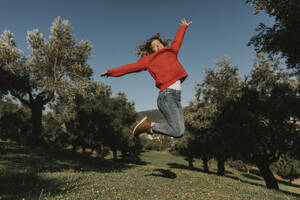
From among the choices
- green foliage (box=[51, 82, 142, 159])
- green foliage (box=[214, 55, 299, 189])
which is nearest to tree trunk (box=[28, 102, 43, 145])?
green foliage (box=[51, 82, 142, 159])

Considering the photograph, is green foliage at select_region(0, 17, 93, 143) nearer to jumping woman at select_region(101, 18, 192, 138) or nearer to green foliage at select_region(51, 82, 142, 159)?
green foliage at select_region(51, 82, 142, 159)

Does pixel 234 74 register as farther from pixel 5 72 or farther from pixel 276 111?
pixel 5 72

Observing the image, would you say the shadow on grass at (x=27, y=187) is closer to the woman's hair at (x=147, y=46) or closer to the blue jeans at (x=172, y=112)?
the blue jeans at (x=172, y=112)

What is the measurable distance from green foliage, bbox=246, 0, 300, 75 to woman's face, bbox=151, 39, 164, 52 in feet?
31.5

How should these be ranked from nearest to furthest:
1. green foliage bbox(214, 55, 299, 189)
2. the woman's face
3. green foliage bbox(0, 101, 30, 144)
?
the woman's face
green foliage bbox(214, 55, 299, 189)
green foliage bbox(0, 101, 30, 144)

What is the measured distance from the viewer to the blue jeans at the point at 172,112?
14.7 ft

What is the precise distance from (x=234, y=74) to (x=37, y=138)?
23.7 meters

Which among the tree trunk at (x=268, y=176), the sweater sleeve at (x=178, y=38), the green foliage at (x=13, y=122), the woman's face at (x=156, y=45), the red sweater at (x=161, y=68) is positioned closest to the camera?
the red sweater at (x=161, y=68)

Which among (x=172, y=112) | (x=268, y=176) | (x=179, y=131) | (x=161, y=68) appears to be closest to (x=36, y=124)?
(x=161, y=68)

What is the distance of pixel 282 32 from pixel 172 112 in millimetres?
11143

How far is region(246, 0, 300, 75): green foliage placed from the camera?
1054cm

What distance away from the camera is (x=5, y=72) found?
19875mm

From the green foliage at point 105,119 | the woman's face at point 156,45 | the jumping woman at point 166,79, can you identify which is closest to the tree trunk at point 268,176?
the jumping woman at point 166,79

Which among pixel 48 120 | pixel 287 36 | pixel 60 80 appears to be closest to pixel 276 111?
pixel 287 36
